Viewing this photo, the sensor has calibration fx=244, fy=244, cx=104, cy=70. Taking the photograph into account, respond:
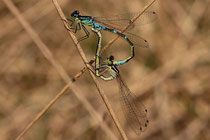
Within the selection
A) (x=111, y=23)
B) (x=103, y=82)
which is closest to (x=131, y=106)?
(x=111, y=23)

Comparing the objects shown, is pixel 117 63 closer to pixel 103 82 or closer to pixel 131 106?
pixel 131 106

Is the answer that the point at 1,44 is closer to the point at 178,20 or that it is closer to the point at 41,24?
the point at 41,24

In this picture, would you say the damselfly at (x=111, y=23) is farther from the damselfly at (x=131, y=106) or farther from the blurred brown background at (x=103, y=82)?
the blurred brown background at (x=103, y=82)

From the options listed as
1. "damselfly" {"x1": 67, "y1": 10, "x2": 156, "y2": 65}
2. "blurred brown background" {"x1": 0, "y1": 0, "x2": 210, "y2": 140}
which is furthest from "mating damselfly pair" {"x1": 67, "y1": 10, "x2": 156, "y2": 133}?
"blurred brown background" {"x1": 0, "y1": 0, "x2": 210, "y2": 140}

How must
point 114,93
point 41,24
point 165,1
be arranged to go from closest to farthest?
point 114,93
point 41,24
point 165,1

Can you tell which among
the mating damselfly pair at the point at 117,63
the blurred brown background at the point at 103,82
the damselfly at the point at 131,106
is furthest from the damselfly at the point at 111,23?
the blurred brown background at the point at 103,82

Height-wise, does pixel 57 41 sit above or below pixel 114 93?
above

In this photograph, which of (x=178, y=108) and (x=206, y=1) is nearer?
(x=178, y=108)

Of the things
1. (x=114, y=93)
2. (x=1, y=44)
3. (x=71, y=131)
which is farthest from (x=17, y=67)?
(x=114, y=93)

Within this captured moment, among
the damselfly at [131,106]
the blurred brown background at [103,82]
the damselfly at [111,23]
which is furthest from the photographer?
the blurred brown background at [103,82]
